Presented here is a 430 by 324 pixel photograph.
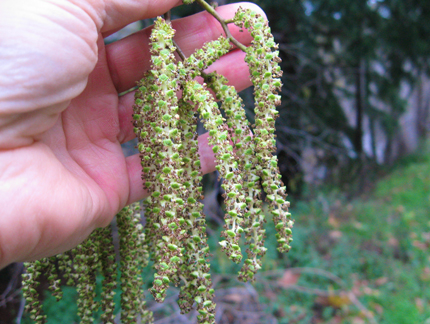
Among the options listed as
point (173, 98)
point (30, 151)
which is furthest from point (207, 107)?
point (30, 151)

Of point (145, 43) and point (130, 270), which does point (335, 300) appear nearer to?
point (130, 270)

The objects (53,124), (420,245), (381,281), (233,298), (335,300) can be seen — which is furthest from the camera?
(420,245)

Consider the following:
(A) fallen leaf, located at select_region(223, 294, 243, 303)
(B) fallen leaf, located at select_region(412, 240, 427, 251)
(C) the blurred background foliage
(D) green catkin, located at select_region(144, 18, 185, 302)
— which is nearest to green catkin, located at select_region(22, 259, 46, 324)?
(D) green catkin, located at select_region(144, 18, 185, 302)

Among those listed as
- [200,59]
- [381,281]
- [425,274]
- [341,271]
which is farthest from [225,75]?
[425,274]

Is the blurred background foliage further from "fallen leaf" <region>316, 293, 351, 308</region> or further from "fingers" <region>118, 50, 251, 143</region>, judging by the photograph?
"fingers" <region>118, 50, 251, 143</region>

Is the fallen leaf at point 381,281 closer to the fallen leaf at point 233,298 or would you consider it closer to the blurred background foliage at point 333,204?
the blurred background foliage at point 333,204

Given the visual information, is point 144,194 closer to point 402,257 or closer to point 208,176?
point 208,176

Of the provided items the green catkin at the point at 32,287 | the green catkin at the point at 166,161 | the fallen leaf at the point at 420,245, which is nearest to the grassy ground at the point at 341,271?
the fallen leaf at the point at 420,245
